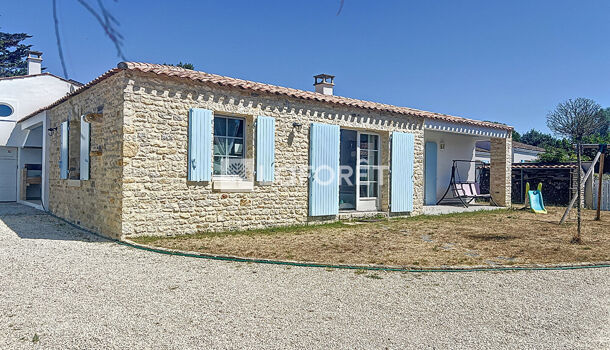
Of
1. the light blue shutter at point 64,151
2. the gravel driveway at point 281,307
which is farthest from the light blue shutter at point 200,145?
the light blue shutter at point 64,151

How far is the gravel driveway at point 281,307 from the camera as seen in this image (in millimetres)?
2824

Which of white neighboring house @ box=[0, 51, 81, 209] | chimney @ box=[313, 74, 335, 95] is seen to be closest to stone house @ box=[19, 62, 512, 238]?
chimney @ box=[313, 74, 335, 95]

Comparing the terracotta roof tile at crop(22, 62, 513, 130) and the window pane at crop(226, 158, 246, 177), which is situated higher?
the terracotta roof tile at crop(22, 62, 513, 130)

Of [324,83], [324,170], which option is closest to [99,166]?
[324,170]

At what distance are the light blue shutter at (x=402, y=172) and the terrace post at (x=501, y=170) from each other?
14.7 ft

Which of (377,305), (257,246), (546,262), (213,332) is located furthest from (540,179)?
(213,332)

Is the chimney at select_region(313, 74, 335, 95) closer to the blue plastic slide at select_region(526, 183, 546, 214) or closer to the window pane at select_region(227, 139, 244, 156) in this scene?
the window pane at select_region(227, 139, 244, 156)

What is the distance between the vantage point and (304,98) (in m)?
8.71

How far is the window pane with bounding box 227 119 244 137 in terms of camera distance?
26.4ft

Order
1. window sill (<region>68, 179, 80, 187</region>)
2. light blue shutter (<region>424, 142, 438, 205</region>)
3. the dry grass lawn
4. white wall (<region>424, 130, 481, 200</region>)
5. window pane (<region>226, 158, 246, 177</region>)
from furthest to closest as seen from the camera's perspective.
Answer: white wall (<region>424, 130, 481, 200</region>), light blue shutter (<region>424, 142, 438, 205</region>), window sill (<region>68, 179, 80, 187</region>), window pane (<region>226, 158, 246, 177</region>), the dry grass lawn

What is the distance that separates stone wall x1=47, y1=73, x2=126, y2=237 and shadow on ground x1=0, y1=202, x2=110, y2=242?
0.24 metres

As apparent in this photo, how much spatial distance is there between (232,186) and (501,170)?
373 inches

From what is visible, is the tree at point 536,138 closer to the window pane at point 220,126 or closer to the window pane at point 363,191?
the window pane at point 363,191

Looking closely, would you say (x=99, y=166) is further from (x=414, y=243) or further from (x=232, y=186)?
(x=414, y=243)
